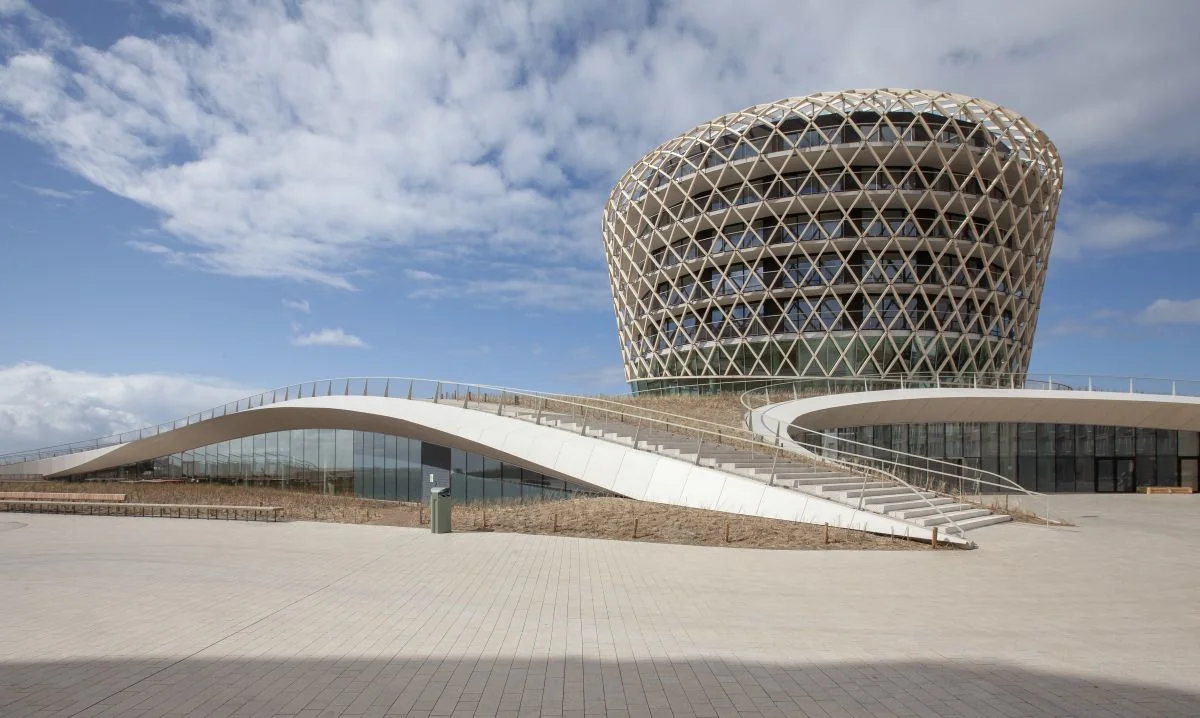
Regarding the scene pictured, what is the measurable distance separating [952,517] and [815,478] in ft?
10.6

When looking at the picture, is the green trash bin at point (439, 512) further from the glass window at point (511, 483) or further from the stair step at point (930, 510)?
the stair step at point (930, 510)

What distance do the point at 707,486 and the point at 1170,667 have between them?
11.8 m

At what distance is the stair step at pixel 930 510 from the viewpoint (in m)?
16.6

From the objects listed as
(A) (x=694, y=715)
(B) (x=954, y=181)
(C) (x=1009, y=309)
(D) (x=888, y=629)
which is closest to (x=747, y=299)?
(B) (x=954, y=181)

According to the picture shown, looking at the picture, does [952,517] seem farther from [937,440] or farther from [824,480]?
[937,440]

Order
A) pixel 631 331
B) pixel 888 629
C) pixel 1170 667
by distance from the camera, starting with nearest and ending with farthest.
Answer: pixel 1170 667 < pixel 888 629 < pixel 631 331

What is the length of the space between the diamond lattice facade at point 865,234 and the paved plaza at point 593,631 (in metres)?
32.2

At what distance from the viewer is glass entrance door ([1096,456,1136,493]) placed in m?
35.6

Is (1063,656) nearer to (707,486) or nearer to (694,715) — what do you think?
(694,715)

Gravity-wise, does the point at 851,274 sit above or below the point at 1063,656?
above

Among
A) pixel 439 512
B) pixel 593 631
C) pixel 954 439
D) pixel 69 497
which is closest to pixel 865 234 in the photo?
pixel 954 439

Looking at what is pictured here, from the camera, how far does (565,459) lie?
21828 millimetres

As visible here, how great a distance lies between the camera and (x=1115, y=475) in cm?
3572

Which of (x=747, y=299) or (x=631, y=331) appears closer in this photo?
(x=747, y=299)
